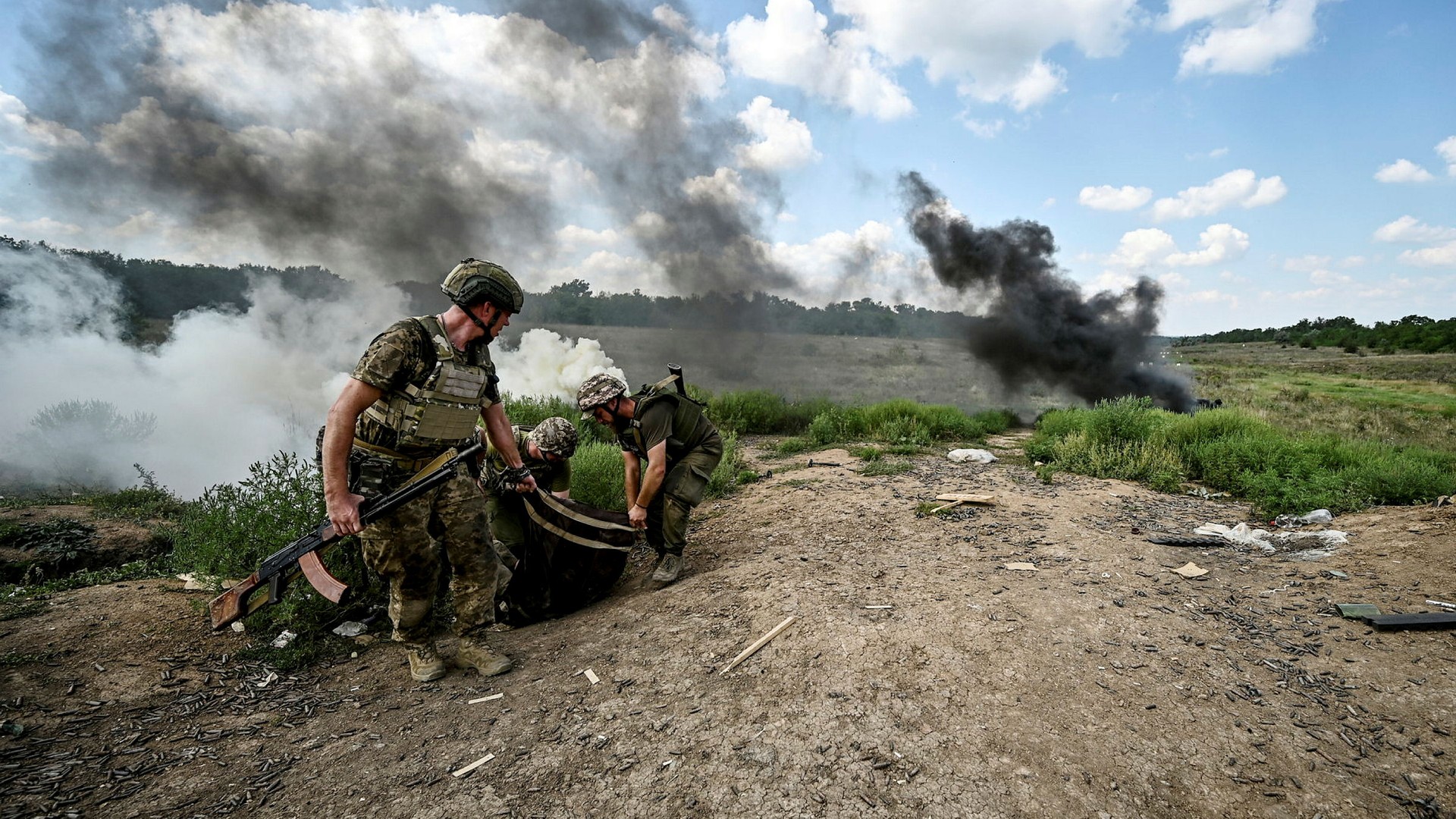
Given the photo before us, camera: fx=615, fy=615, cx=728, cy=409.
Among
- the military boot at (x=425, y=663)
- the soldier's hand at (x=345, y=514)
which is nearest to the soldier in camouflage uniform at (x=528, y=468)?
the military boot at (x=425, y=663)

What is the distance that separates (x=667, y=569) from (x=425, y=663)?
6.06ft

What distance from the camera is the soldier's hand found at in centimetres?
284

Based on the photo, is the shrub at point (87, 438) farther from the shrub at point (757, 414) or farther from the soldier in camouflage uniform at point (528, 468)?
the shrub at point (757, 414)

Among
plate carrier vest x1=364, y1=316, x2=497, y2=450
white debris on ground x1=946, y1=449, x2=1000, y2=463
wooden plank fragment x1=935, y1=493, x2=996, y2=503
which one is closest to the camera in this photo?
plate carrier vest x1=364, y1=316, x2=497, y2=450

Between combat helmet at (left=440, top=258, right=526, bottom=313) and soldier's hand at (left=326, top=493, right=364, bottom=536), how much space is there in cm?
107

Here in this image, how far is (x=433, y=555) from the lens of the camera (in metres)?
3.29

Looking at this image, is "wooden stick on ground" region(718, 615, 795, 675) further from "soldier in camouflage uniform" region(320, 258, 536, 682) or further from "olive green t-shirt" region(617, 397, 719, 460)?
"olive green t-shirt" region(617, 397, 719, 460)

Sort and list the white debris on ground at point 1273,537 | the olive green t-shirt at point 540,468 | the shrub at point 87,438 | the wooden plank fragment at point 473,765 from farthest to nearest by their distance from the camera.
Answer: the shrub at point 87,438
the white debris on ground at point 1273,537
the olive green t-shirt at point 540,468
the wooden plank fragment at point 473,765

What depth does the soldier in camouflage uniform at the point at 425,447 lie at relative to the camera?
9.41 feet

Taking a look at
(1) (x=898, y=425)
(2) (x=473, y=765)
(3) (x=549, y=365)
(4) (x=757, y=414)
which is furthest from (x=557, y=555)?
(3) (x=549, y=365)

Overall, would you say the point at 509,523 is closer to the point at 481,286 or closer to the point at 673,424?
the point at 673,424

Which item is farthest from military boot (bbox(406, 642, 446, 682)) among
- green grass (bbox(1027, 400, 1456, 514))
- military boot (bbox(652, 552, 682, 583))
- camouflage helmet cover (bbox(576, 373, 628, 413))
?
green grass (bbox(1027, 400, 1456, 514))

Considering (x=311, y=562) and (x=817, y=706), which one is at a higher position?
(x=311, y=562)

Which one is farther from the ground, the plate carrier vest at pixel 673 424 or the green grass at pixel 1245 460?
the plate carrier vest at pixel 673 424
